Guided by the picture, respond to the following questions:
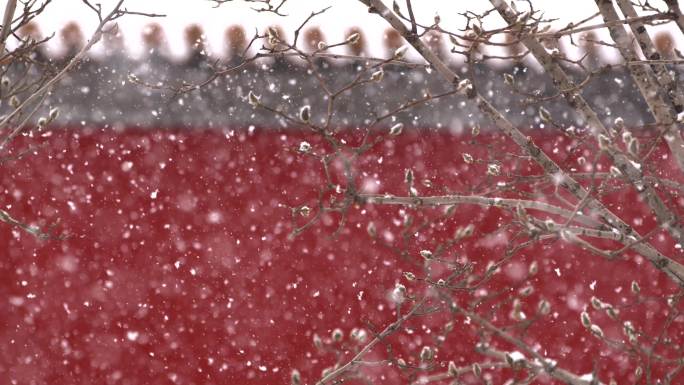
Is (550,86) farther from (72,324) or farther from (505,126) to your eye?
(72,324)

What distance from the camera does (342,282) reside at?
632 cm

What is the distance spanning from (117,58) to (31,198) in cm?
133

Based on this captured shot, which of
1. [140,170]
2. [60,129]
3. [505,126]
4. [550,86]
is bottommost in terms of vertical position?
[505,126]

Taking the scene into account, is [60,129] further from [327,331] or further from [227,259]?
[327,331]

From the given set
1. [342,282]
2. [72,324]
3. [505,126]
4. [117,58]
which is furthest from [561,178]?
[72,324]

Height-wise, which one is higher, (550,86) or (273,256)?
(550,86)

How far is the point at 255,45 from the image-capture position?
6344 millimetres

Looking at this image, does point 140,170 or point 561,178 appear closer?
point 561,178

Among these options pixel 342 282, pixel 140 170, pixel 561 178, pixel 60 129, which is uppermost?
pixel 60 129

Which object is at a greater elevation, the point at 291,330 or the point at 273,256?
the point at 273,256

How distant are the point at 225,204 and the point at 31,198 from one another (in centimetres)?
154

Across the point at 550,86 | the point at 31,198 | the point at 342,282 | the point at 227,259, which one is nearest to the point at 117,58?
the point at 31,198

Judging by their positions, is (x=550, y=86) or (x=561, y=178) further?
(x=550, y=86)

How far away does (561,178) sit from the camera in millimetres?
2654
